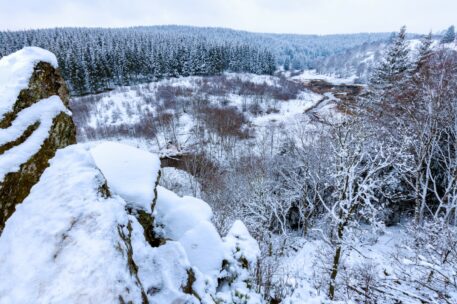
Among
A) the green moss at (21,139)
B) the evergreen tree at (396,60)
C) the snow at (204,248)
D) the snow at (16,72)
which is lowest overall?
the snow at (204,248)

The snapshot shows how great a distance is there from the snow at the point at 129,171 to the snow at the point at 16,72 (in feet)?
6.45

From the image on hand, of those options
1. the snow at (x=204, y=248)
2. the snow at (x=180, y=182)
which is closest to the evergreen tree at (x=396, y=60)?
the snow at (x=180, y=182)

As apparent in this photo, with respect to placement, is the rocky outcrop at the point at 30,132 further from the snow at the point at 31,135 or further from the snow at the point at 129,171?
the snow at the point at 129,171

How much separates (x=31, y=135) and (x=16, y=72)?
4.68 ft

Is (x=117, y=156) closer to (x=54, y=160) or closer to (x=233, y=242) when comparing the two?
(x=54, y=160)

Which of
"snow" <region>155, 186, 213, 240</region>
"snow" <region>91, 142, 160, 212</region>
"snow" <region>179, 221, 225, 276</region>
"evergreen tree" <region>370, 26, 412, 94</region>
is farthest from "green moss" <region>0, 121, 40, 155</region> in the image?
"evergreen tree" <region>370, 26, 412, 94</region>

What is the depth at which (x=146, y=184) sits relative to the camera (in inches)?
224

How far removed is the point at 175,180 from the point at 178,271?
24.3m

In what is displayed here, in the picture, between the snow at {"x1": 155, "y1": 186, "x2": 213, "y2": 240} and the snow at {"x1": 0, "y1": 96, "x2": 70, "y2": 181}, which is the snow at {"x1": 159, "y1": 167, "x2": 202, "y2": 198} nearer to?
the snow at {"x1": 155, "y1": 186, "x2": 213, "y2": 240}

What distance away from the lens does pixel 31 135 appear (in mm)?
4516

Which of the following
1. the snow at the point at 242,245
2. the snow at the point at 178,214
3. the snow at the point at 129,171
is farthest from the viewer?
the snow at the point at 242,245

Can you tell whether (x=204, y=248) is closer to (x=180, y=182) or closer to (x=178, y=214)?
(x=178, y=214)

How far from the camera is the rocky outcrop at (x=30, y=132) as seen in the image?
12.8 feet

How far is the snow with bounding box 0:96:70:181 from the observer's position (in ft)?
13.2
